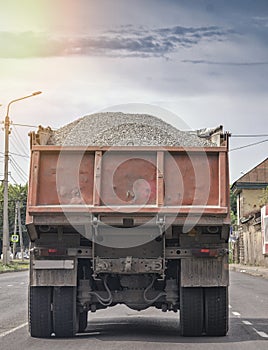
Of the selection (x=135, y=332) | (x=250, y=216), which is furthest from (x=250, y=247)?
(x=135, y=332)

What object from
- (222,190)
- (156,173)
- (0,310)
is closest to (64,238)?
(156,173)

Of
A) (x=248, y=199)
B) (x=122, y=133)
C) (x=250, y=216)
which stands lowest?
(x=122, y=133)

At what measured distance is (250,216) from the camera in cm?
7231

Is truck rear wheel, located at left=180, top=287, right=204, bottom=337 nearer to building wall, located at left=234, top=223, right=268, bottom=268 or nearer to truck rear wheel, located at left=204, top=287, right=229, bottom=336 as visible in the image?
truck rear wheel, located at left=204, top=287, right=229, bottom=336

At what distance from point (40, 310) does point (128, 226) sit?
1.92 m

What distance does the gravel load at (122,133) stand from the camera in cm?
1316

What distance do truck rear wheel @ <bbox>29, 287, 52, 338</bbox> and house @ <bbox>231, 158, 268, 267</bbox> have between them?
50.6 meters

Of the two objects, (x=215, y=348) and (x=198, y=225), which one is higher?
(x=198, y=225)

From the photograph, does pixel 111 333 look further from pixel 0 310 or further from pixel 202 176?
pixel 0 310

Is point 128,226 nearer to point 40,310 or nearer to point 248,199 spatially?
point 40,310

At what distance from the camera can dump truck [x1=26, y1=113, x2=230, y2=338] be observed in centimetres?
1231

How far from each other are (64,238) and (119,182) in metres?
1.24

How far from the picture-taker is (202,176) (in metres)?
12.5

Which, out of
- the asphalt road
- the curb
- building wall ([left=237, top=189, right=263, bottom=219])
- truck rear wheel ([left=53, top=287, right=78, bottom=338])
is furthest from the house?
truck rear wheel ([left=53, top=287, right=78, bottom=338])
